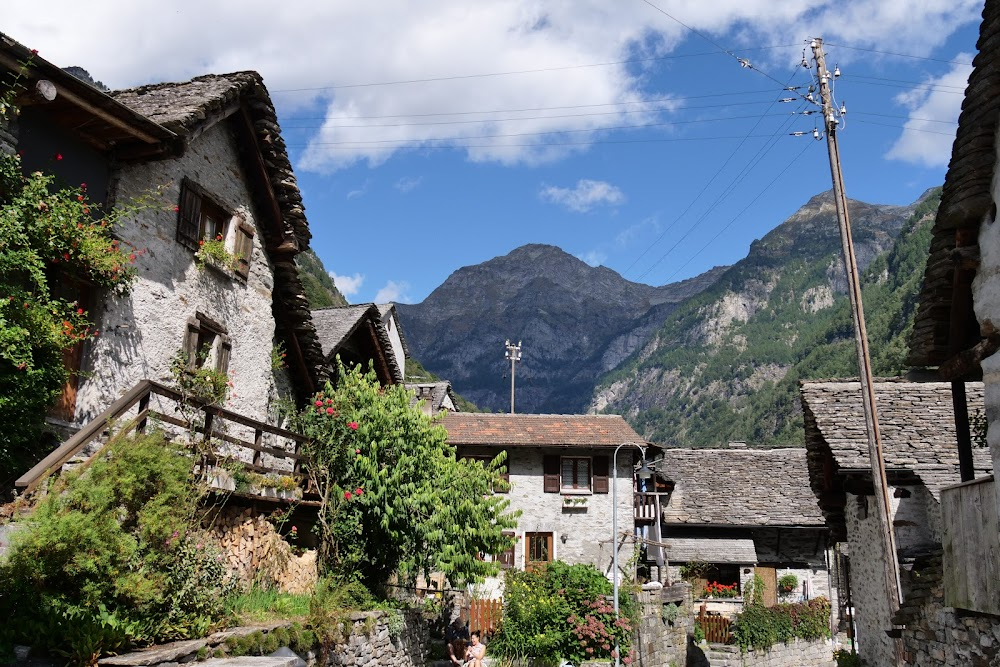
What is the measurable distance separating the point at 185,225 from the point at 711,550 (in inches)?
1088

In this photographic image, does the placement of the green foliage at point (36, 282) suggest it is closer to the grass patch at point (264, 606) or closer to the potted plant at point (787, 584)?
the grass patch at point (264, 606)

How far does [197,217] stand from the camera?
14188 millimetres

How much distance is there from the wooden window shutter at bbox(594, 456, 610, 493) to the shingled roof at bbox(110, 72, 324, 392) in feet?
52.0

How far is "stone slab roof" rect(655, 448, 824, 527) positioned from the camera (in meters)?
35.7

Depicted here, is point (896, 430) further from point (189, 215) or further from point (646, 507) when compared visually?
point (646, 507)

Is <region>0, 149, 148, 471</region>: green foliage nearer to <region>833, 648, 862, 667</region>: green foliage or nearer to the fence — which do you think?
the fence

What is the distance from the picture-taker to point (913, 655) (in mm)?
12750

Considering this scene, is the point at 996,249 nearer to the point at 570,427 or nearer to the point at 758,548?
the point at 570,427

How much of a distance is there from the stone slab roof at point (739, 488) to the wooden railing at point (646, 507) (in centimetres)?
163

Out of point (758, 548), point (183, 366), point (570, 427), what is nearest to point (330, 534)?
point (183, 366)

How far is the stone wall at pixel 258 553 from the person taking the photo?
11.8m

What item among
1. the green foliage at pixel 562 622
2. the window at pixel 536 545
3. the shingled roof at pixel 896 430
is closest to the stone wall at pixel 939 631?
the shingled roof at pixel 896 430

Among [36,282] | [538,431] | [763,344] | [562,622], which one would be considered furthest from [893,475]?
[763,344]

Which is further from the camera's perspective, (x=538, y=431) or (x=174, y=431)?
(x=538, y=431)
